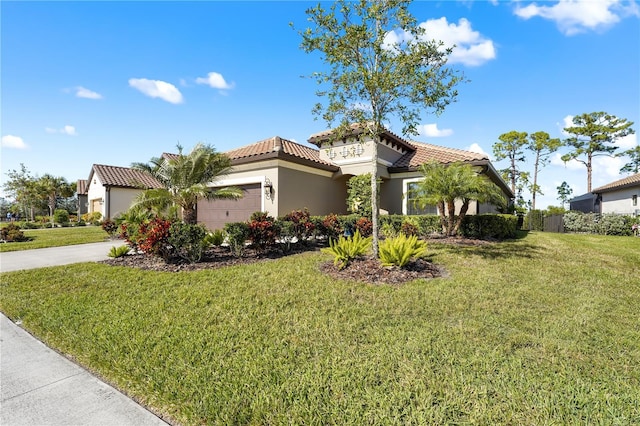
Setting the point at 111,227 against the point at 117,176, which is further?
the point at 117,176

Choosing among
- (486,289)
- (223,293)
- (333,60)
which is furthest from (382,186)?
(223,293)

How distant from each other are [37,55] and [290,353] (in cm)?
1181

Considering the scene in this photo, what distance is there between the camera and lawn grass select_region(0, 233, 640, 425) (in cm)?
250

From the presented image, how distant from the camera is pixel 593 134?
105ft

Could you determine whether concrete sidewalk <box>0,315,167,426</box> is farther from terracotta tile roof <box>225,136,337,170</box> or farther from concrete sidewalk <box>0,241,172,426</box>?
terracotta tile roof <box>225,136,337,170</box>

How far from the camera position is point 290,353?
336 centimetres

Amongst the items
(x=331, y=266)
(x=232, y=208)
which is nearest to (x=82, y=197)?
(x=232, y=208)

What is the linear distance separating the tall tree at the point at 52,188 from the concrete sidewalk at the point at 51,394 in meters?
39.6

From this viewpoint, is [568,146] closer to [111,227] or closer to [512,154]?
[512,154]

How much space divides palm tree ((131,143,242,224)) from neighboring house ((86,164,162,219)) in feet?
42.7

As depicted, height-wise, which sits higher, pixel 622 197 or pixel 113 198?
pixel 622 197

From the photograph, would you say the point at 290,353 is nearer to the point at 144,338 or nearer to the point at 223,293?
the point at 144,338

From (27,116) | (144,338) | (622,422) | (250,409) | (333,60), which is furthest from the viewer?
(27,116)

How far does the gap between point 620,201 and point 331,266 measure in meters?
29.8
